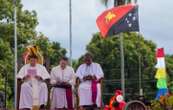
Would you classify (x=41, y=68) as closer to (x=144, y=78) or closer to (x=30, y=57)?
(x=30, y=57)

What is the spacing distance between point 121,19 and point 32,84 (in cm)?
1096

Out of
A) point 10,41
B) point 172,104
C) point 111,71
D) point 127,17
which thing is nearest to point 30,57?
point 172,104

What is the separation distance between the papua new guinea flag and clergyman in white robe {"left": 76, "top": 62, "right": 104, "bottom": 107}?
1020 cm

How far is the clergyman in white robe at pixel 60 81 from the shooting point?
12984 millimetres

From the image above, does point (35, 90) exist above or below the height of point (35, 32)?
below

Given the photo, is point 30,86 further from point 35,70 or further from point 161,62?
point 161,62

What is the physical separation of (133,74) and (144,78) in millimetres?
1026

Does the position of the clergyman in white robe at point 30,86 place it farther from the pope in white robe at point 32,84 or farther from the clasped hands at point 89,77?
the clasped hands at point 89,77

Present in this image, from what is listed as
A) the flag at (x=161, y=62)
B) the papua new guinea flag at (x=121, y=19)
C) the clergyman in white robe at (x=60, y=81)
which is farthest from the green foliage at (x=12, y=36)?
the clergyman in white robe at (x=60, y=81)

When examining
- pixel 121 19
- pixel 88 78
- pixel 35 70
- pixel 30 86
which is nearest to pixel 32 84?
pixel 30 86

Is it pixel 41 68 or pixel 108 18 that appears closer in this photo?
pixel 41 68

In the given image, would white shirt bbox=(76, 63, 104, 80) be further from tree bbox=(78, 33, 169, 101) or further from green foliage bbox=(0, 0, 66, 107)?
tree bbox=(78, 33, 169, 101)

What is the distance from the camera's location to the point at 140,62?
2037 inches

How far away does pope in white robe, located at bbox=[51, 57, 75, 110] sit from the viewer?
13.0m
